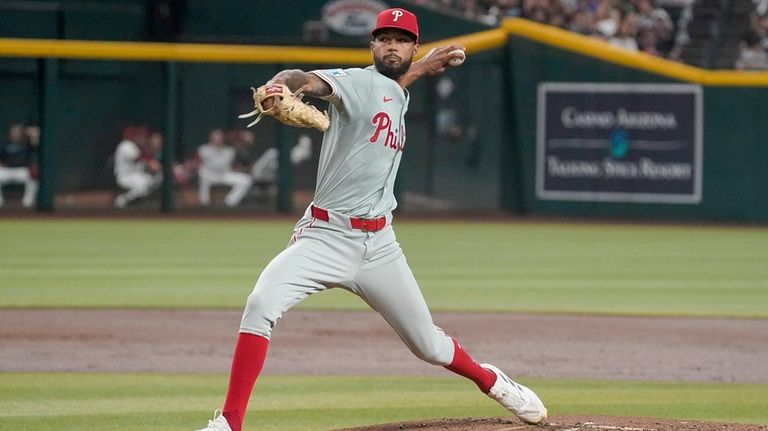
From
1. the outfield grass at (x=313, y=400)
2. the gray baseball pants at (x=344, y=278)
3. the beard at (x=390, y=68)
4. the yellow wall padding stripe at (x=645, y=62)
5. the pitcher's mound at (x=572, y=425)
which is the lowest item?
the outfield grass at (x=313, y=400)

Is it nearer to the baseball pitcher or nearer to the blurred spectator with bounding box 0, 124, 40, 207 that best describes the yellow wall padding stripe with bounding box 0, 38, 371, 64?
the blurred spectator with bounding box 0, 124, 40, 207

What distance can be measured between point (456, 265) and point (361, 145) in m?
8.81

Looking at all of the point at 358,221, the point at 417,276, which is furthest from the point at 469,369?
the point at 417,276

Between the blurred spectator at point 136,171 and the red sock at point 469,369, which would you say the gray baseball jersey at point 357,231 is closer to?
the red sock at point 469,369

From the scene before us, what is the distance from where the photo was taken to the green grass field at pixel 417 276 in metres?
6.57

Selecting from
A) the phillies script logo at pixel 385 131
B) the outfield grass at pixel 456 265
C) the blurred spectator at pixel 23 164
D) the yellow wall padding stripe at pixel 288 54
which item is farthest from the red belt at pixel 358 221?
the blurred spectator at pixel 23 164

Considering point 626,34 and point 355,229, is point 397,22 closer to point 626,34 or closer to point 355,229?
point 355,229

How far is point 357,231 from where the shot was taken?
535cm

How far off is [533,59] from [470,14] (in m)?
3.66

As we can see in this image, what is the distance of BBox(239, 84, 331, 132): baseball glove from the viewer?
15.4ft

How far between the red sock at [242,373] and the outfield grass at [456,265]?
561 cm

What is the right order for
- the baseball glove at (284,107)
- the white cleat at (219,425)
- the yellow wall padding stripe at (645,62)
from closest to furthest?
the baseball glove at (284,107)
the white cleat at (219,425)
the yellow wall padding stripe at (645,62)

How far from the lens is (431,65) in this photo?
5730 millimetres

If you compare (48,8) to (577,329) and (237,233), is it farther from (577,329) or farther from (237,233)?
(577,329)
